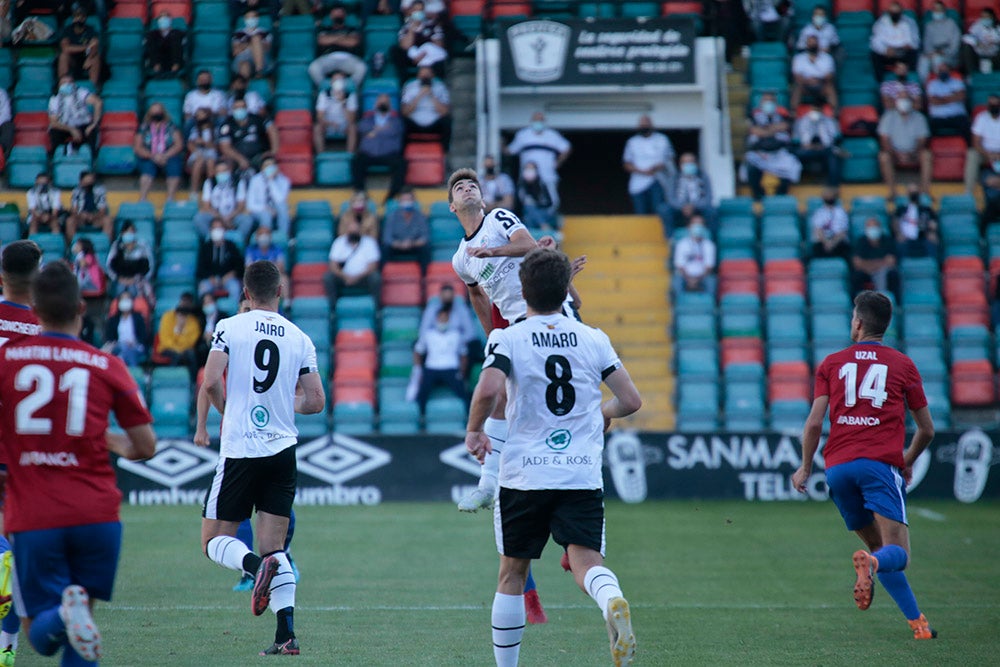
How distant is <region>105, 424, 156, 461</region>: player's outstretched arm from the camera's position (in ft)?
18.1

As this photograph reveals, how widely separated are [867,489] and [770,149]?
1392 centimetres

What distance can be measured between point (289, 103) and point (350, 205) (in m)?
3.32

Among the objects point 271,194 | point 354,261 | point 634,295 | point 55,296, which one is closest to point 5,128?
point 271,194

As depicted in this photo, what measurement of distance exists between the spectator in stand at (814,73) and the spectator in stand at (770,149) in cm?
92

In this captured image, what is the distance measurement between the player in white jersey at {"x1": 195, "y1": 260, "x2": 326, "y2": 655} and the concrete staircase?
11.5m

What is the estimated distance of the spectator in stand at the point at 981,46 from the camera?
22.6 meters

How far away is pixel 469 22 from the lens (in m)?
23.5

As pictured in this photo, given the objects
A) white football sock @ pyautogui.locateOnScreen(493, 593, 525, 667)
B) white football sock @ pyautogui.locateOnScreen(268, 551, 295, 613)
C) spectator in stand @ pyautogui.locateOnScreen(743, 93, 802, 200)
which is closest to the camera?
white football sock @ pyautogui.locateOnScreen(493, 593, 525, 667)

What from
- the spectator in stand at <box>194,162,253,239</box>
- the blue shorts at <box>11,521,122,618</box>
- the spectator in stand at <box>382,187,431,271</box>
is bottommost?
the blue shorts at <box>11,521,122,618</box>

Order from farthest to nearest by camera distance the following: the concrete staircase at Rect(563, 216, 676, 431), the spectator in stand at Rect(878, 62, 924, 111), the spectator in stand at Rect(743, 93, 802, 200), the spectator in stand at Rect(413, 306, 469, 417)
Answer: the spectator in stand at Rect(878, 62, 924, 111) < the spectator in stand at Rect(743, 93, 802, 200) < the concrete staircase at Rect(563, 216, 676, 431) < the spectator in stand at Rect(413, 306, 469, 417)

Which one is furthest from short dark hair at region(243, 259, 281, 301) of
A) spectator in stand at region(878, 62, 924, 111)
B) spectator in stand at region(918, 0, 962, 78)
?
spectator in stand at region(918, 0, 962, 78)

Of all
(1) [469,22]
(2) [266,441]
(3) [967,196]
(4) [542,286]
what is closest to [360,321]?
(1) [469,22]

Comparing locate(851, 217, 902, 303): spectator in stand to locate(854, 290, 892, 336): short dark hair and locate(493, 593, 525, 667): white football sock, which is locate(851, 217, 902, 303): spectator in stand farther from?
locate(493, 593, 525, 667): white football sock

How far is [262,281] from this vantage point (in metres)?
7.67
